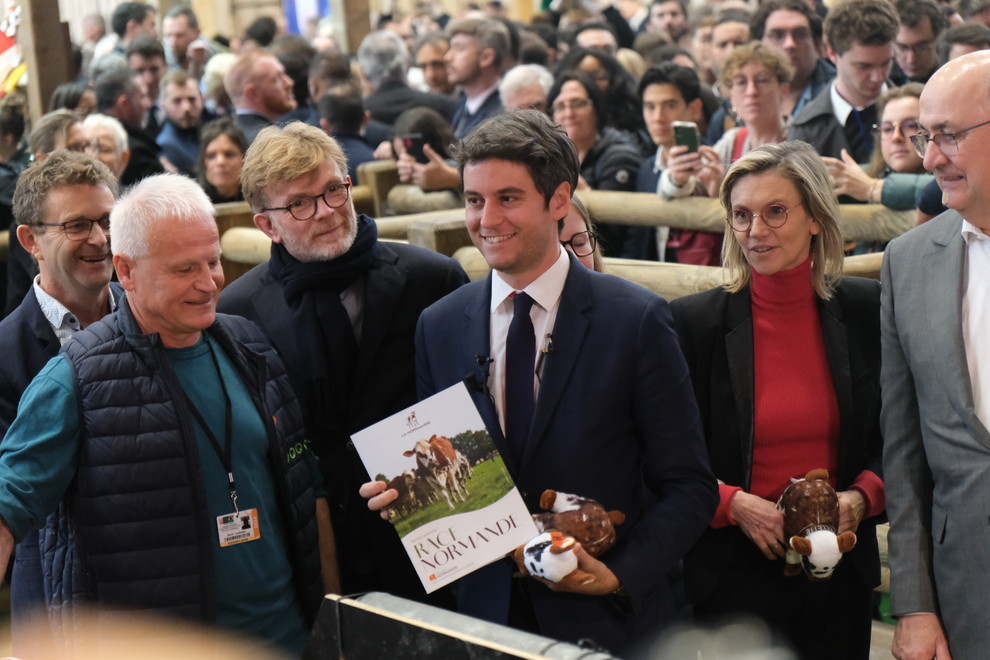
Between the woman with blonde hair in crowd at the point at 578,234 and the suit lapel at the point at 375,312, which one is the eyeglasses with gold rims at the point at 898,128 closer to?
the woman with blonde hair in crowd at the point at 578,234

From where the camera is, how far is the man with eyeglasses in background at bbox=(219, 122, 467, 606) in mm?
2990

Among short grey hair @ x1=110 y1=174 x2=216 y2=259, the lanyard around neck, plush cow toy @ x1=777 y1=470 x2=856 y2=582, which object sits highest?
short grey hair @ x1=110 y1=174 x2=216 y2=259

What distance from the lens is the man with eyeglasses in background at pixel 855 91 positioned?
510 cm

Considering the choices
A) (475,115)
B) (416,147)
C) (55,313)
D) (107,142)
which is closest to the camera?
(55,313)

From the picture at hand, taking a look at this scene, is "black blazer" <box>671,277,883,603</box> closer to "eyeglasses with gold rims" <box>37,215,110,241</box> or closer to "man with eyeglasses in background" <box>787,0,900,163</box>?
"eyeglasses with gold rims" <box>37,215,110,241</box>

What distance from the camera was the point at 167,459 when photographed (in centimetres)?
246

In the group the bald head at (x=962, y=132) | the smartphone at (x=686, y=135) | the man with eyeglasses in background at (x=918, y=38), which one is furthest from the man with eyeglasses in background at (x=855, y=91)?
the bald head at (x=962, y=132)

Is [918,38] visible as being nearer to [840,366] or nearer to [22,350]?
[840,366]

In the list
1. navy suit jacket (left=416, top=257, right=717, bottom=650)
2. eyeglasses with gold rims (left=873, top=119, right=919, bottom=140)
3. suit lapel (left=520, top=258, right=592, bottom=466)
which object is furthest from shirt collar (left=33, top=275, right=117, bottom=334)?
eyeglasses with gold rims (left=873, top=119, right=919, bottom=140)

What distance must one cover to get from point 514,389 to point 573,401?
0.14 metres

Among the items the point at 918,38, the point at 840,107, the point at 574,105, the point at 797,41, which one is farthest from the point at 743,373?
the point at 797,41

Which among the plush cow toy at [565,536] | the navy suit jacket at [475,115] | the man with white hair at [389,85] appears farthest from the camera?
the man with white hair at [389,85]

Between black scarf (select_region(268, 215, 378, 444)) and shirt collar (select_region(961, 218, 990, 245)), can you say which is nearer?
shirt collar (select_region(961, 218, 990, 245))

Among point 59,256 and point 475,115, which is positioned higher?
point 59,256
